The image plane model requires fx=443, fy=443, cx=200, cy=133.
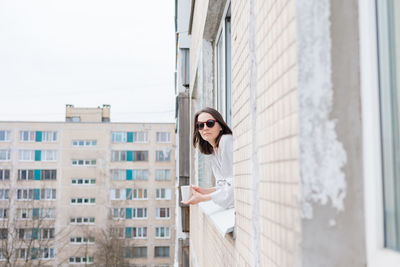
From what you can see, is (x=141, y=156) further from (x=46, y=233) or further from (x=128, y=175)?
(x=46, y=233)

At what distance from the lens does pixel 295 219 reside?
3.64 feet

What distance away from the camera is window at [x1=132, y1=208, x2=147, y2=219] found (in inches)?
1880

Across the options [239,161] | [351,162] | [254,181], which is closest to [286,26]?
[351,162]

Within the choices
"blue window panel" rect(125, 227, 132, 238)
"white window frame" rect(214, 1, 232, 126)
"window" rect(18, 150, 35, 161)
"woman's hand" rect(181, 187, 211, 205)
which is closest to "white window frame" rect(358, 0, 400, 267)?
"woman's hand" rect(181, 187, 211, 205)

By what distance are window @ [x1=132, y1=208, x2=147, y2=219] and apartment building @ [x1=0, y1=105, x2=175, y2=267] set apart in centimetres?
11

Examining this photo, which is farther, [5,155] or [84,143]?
[84,143]

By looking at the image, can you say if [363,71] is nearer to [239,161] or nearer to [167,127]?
[239,161]

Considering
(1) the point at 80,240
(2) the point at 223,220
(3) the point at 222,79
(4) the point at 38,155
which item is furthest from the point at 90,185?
(2) the point at 223,220

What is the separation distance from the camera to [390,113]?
104cm

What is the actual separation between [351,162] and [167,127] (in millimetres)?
47731

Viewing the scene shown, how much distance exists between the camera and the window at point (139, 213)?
4775cm

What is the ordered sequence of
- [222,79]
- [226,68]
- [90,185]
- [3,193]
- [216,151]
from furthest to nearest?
[90,185] < [3,193] < [222,79] < [226,68] < [216,151]

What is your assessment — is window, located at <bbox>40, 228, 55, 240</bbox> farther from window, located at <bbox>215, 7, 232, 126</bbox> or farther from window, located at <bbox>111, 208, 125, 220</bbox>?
window, located at <bbox>215, 7, 232, 126</bbox>

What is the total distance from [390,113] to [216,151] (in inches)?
92.5
